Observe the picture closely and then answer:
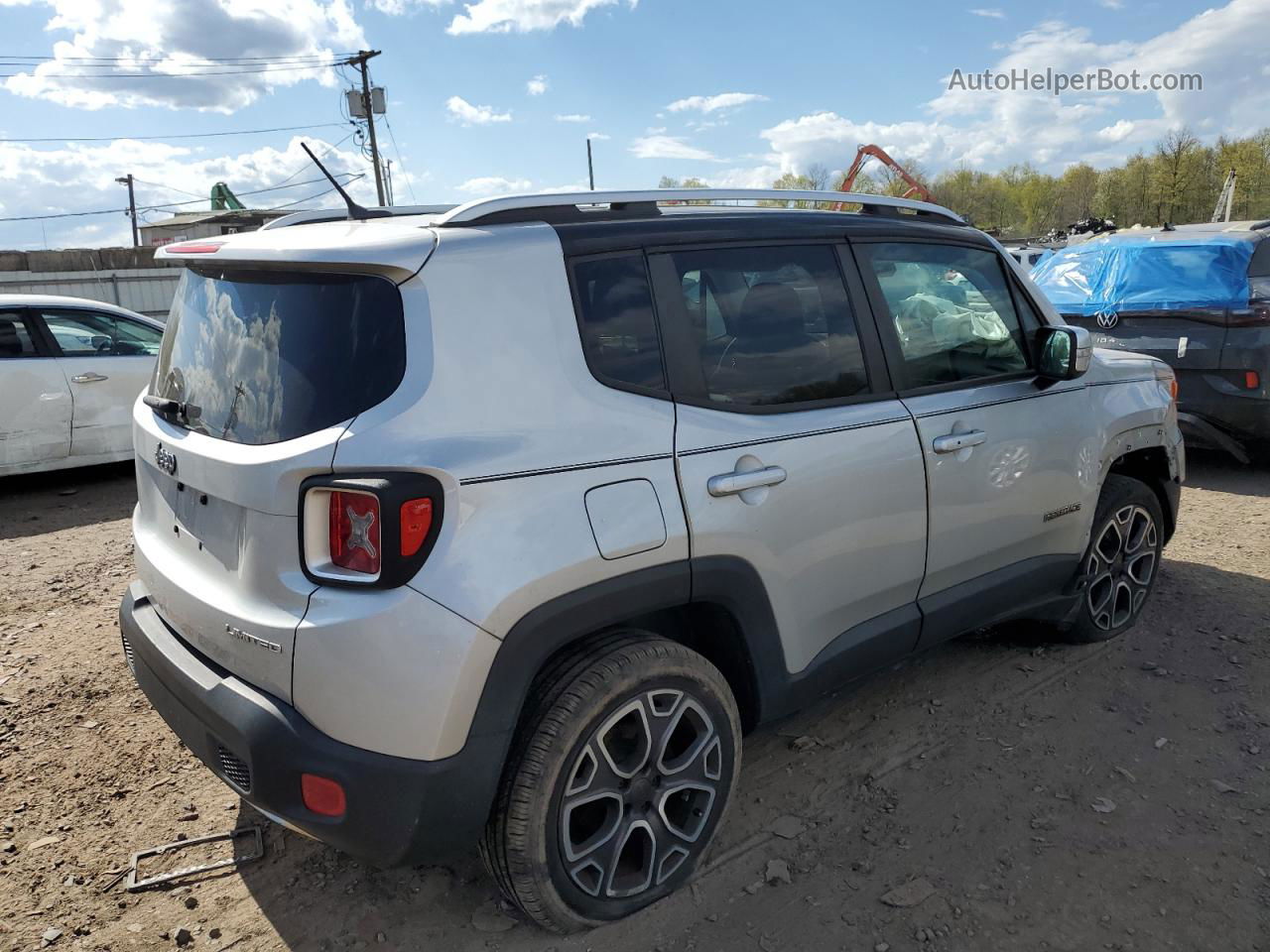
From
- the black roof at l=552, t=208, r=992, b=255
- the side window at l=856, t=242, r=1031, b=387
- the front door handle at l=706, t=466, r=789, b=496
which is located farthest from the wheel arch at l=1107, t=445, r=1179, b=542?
the front door handle at l=706, t=466, r=789, b=496

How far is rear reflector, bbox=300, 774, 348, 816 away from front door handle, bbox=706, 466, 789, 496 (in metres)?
1.17

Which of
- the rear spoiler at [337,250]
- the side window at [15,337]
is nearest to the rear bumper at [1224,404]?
the rear spoiler at [337,250]

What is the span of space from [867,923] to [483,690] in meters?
1.29

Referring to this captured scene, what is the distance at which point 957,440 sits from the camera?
313 cm

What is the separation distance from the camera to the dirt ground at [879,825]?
250 cm

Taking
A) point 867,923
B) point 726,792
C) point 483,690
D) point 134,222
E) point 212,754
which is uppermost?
point 134,222

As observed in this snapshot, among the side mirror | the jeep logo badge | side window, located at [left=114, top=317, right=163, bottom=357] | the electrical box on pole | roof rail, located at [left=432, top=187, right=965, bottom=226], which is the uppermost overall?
the electrical box on pole

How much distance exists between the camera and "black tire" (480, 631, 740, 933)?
7.38ft

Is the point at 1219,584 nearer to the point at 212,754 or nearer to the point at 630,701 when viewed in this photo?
the point at 630,701

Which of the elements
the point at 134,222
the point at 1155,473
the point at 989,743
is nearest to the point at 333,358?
the point at 989,743

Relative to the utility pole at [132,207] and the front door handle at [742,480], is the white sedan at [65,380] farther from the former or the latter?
the utility pole at [132,207]

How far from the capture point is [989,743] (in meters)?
3.38

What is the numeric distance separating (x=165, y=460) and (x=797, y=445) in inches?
70.9

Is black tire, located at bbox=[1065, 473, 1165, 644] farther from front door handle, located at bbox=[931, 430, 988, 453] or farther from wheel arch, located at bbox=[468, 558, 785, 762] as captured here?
wheel arch, located at bbox=[468, 558, 785, 762]
